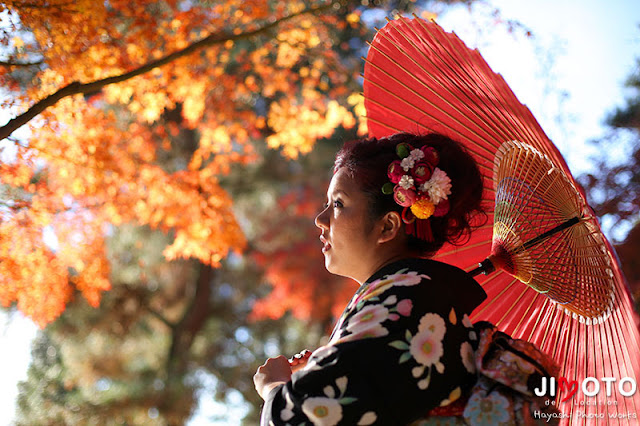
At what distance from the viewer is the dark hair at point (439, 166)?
78.2 inches

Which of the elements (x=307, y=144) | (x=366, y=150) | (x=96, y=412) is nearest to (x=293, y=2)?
(x=307, y=144)

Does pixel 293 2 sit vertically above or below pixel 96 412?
above

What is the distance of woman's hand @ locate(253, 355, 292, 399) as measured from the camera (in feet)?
5.89

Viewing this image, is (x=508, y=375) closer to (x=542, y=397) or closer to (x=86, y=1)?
(x=542, y=397)

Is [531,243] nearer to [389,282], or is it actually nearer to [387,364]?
[389,282]

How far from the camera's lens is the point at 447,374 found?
161cm

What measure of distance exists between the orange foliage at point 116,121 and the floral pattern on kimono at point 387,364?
1831 millimetres

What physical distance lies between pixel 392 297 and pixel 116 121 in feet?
15.5

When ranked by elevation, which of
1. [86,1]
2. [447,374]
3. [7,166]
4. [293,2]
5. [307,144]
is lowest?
[447,374]

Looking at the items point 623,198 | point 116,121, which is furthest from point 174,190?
point 623,198

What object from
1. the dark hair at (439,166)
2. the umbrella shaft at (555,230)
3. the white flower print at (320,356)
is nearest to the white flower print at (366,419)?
the white flower print at (320,356)

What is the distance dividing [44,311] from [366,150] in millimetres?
3805

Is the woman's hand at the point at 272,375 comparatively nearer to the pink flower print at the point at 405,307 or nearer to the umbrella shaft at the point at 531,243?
the pink flower print at the point at 405,307

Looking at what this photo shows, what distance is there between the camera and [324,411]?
1516 mm
